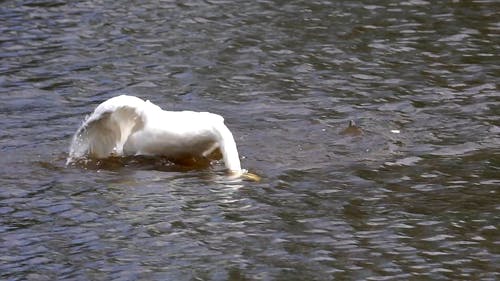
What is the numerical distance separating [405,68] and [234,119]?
7.43ft

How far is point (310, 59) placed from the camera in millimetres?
13180

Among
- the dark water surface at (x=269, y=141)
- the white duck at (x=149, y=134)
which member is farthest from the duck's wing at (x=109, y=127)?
the dark water surface at (x=269, y=141)

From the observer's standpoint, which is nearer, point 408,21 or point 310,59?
point 310,59

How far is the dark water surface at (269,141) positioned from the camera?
26.2 ft

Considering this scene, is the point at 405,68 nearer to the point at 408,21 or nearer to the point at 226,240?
the point at 408,21

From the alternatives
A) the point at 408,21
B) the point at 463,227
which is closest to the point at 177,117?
the point at 463,227

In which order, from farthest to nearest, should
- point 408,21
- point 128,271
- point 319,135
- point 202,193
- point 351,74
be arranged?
point 408,21 → point 351,74 → point 319,135 → point 202,193 → point 128,271

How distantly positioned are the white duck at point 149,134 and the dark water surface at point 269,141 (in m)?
0.17

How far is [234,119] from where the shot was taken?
11305 millimetres

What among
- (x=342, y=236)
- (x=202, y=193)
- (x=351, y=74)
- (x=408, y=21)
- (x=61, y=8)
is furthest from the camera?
(x=61, y=8)

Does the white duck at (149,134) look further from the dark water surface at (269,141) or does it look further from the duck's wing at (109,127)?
the dark water surface at (269,141)

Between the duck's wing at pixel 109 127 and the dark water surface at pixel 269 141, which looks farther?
the duck's wing at pixel 109 127

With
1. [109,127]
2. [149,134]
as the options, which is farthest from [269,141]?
[109,127]

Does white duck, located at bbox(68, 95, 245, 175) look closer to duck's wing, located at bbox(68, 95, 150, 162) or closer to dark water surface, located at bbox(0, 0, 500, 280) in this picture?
duck's wing, located at bbox(68, 95, 150, 162)
